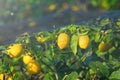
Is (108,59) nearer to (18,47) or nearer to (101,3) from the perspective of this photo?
(18,47)

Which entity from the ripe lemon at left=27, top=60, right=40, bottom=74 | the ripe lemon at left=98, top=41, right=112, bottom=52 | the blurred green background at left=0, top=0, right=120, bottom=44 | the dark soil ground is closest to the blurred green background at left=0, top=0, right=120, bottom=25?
the blurred green background at left=0, top=0, right=120, bottom=44

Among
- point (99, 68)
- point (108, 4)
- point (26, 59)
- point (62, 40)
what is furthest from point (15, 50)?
point (108, 4)

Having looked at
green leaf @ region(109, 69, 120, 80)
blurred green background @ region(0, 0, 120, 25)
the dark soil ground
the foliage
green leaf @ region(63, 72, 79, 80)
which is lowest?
green leaf @ region(109, 69, 120, 80)

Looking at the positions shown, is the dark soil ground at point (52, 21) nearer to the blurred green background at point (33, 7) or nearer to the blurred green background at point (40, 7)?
the blurred green background at point (40, 7)


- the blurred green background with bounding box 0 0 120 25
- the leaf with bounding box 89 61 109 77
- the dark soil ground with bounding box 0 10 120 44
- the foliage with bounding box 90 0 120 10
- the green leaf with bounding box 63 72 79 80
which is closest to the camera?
the green leaf with bounding box 63 72 79 80

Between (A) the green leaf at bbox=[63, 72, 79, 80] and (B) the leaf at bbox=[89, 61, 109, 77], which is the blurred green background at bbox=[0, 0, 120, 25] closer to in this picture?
(B) the leaf at bbox=[89, 61, 109, 77]

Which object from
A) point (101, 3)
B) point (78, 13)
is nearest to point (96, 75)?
point (78, 13)

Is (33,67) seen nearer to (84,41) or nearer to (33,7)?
(84,41)
